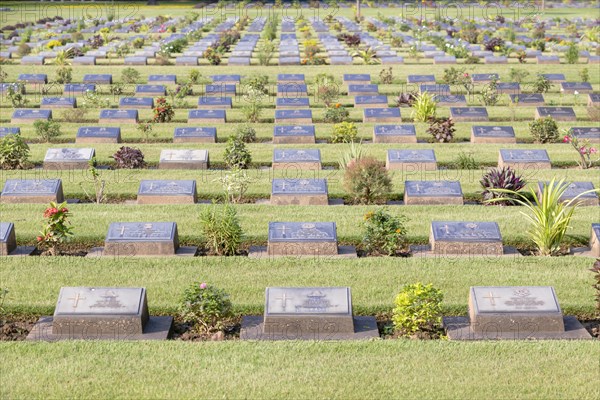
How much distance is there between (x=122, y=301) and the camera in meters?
11.6

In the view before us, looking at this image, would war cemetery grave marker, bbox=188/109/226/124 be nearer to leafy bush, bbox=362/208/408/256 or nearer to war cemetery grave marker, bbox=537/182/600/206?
war cemetery grave marker, bbox=537/182/600/206

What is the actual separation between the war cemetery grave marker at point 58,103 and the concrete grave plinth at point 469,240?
54.1 feet

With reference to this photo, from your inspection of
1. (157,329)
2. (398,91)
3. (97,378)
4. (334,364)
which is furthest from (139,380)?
(398,91)

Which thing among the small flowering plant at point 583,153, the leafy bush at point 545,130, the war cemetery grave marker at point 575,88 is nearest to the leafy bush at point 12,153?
the small flowering plant at point 583,153

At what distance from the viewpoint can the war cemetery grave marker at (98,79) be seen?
32153 millimetres

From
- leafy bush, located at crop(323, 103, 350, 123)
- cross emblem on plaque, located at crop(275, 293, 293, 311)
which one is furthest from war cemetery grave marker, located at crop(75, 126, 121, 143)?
cross emblem on plaque, located at crop(275, 293, 293, 311)

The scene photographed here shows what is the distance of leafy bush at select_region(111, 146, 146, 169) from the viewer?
67.1 ft

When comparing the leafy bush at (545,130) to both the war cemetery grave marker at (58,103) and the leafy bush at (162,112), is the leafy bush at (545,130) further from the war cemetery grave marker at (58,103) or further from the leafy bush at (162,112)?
the war cemetery grave marker at (58,103)

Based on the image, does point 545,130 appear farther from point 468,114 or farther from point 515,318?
point 515,318

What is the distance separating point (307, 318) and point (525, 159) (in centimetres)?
1041

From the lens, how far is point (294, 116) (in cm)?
2495

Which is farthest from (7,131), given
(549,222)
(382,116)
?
(549,222)

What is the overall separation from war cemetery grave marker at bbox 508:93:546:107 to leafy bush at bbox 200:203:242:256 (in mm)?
16035

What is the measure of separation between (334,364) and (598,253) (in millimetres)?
6314
